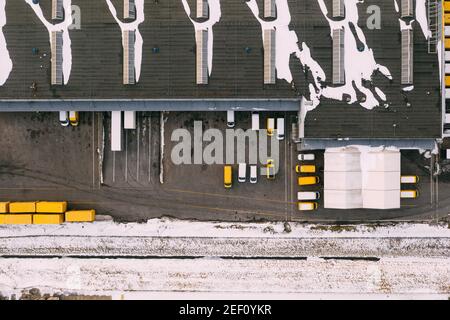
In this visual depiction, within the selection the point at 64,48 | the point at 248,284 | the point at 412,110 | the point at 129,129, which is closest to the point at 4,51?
the point at 64,48

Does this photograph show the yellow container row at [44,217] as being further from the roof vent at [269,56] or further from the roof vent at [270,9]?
the roof vent at [270,9]

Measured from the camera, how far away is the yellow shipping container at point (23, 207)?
32.2 meters

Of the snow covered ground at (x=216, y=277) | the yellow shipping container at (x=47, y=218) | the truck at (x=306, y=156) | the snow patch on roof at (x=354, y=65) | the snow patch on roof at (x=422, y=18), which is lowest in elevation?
the snow covered ground at (x=216, y=277)

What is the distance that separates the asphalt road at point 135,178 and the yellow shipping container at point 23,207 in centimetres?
94

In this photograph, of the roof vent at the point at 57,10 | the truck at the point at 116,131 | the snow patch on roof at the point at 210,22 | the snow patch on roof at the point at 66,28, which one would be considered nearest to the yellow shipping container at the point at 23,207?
the truck at the point at 116,131

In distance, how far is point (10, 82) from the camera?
99.2 feet

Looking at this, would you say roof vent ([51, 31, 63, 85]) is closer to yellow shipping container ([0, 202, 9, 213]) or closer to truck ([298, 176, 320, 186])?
yellow shipping container ([0, 202, 9, 213])

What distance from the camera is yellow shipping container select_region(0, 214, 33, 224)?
32.2 metres

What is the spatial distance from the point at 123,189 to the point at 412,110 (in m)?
24.7

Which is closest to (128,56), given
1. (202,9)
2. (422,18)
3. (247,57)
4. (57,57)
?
(57,57)

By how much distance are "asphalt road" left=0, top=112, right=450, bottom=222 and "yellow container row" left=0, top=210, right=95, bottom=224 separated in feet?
3.21

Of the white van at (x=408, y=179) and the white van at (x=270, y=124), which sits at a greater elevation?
the white van at (x=270, y=124)

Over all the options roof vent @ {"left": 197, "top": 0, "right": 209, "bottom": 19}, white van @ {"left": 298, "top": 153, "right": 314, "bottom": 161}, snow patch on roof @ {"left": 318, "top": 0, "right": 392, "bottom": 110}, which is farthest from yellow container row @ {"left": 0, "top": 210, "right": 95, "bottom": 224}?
snow patch on roof @ {"left": 318, "top": 0, "right": 392, "bottom": 110}

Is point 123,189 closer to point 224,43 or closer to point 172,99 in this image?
point 172,99
